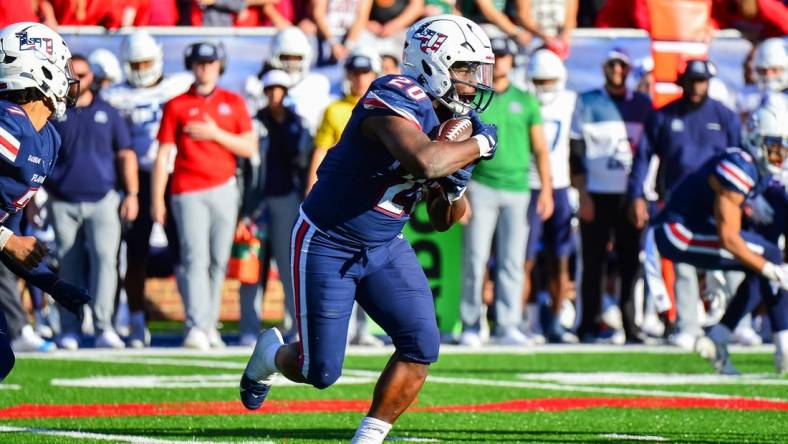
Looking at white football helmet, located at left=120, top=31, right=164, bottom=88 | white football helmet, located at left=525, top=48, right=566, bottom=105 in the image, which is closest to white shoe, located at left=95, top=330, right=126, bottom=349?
white football helmet, located at left=120, top=31, right=164, bottom=88

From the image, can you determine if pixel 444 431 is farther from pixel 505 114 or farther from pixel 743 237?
pixel 505 114

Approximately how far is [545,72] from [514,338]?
207 centimetres

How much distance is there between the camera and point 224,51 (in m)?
11.3

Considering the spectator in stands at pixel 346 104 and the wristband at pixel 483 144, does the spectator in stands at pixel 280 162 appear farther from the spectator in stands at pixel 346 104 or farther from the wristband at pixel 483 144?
the wristband at pixel 483 144

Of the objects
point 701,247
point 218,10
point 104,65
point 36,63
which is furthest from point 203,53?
point 36,63

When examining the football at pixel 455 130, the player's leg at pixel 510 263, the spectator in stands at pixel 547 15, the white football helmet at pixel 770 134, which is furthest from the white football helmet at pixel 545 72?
the football at pixel 455 130

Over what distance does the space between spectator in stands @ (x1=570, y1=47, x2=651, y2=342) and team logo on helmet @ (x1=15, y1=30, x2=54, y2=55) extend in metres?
6.61

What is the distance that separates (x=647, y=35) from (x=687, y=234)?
338cm

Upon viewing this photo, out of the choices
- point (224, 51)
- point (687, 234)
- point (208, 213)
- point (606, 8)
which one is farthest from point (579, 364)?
point (606, 8)

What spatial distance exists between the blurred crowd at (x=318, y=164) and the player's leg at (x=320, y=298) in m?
4.92

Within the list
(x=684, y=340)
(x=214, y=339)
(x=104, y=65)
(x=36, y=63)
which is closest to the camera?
(x=36, y=63)

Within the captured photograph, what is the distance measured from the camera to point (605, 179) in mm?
11727

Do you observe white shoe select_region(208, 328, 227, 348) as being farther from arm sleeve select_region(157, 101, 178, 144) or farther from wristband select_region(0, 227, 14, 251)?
wristband select_region(0, 227, 14, 251)

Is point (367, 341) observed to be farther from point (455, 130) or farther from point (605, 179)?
point (455, 130)
